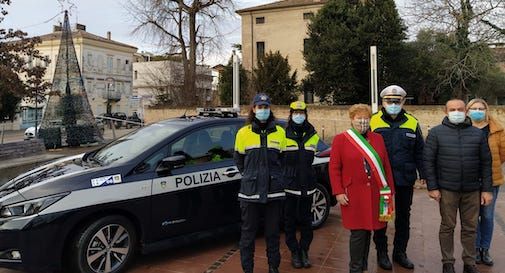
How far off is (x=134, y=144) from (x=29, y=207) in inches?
56.0

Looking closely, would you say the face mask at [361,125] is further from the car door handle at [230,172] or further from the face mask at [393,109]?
the car door handle at [230,172]

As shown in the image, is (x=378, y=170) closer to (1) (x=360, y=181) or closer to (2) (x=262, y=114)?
(1) (x=360, y=181)

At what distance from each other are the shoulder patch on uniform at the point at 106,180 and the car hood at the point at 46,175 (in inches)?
10.1

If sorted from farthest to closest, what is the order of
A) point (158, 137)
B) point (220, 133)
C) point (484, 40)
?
point (484, 40)
point (220, 133)
point (158, 137)

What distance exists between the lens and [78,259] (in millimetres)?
4246

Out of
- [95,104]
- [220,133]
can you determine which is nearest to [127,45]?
[95,104]

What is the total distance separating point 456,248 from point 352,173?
8.01ft

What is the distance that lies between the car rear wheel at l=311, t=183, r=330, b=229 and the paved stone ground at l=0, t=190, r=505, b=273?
A: 139 millimetres

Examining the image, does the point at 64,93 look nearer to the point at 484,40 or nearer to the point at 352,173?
the point at 352,173

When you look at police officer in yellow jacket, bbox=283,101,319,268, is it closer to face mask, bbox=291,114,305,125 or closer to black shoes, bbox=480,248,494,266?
face mask, bbox=291,114,305,125

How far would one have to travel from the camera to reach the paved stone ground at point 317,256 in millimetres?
4803

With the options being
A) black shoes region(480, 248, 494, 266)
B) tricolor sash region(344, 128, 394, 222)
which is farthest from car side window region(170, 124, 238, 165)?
black shoes region(480, 248, 494, 266)

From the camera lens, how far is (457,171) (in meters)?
4.28

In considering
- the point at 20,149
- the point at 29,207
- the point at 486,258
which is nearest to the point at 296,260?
the point at 486,258
